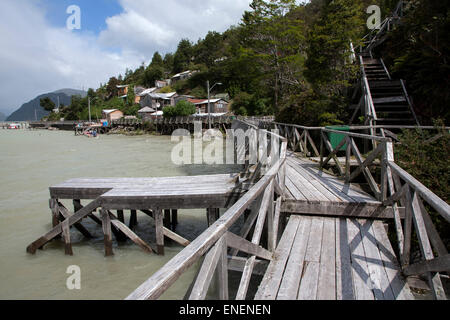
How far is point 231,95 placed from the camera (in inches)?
2490

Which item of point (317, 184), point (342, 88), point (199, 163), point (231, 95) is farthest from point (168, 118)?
point (317, 184)

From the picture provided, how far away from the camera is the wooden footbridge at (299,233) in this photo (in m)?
2.19

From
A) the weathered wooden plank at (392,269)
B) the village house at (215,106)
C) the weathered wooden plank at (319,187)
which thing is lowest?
the weathered wooden plank at (392,269)

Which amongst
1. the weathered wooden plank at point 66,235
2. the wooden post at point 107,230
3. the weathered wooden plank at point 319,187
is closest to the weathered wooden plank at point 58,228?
the weathered wooden plank at point 66,235

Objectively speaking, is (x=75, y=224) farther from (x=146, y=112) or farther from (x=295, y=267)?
(x=146, y=112)

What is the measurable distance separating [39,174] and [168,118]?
3123cm

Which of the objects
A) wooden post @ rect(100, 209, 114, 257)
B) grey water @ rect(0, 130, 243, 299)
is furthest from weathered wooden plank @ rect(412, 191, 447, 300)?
wooden post @ rect(100, 209, 114, 257)

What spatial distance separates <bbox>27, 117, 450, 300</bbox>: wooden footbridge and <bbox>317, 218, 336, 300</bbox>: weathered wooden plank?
0.01 m

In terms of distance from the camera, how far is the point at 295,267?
128 inches

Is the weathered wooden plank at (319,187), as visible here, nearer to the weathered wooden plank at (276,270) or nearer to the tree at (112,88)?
the weathered wooden plank at (276,270)

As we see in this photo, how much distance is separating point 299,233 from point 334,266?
0.92 meters

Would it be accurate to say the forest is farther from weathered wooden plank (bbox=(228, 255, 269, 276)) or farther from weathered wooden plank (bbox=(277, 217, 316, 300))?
weathered wooden plank (bbox=(228, 255, 269, 276))

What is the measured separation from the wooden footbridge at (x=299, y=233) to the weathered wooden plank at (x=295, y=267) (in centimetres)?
1

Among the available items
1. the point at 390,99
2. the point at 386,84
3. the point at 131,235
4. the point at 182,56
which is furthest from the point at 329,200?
the point at 182,56
